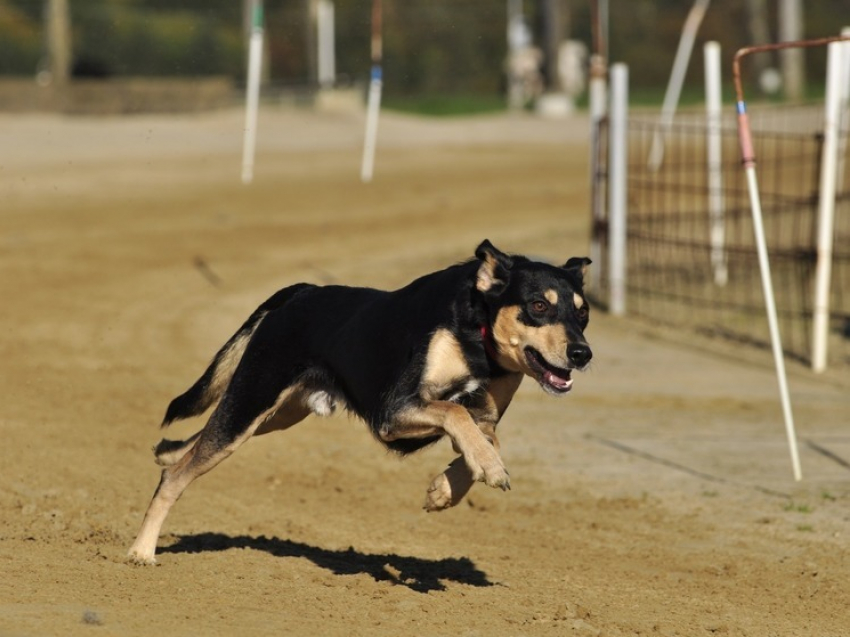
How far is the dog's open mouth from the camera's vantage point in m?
6.56

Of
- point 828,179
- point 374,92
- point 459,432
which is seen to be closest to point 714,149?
point 828,179

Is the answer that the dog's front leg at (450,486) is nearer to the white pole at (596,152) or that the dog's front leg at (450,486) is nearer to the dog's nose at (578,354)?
the dog's nose at (578,354)

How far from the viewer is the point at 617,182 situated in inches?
664

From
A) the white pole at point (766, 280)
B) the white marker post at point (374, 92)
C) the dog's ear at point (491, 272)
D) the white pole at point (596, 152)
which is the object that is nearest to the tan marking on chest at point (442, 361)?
the dog's ear at point (491, 272)

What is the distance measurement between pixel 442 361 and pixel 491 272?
0.45 m

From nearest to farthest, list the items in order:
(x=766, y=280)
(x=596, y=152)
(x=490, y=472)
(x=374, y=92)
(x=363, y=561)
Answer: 1. (x=490, y=472)
2. (x=363, y=561)
3. (x=766, y=280)
4. (x=596, y=152)
5. (x=374, y=92)

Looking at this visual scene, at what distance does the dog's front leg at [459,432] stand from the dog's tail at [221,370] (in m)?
1.33

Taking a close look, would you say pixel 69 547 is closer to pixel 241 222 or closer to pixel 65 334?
pixel 65 334

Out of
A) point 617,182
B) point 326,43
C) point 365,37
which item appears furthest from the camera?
point 365,37

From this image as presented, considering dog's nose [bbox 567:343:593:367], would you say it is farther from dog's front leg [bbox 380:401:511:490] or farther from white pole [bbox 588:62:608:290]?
white pole [bbox 588:62:608:290]

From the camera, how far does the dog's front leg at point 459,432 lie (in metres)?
6.40

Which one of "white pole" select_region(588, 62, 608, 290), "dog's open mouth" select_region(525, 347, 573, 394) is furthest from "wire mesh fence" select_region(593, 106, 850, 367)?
"dog's open mouth" select_region(525, 347, 573, 394)

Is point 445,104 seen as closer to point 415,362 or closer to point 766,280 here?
point 766,280

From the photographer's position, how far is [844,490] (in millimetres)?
9891
